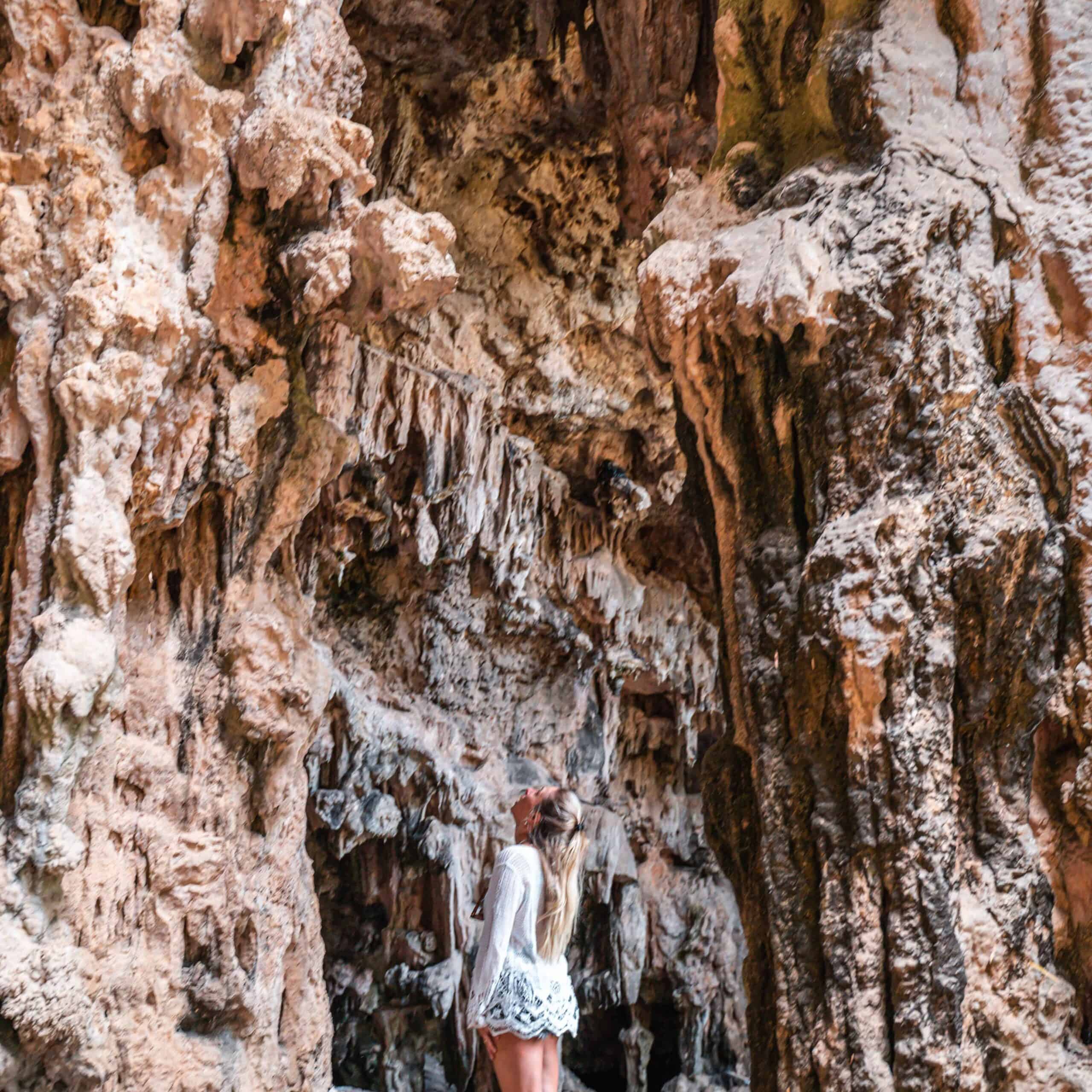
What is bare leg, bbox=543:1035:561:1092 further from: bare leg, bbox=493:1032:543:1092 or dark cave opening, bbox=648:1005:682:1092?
dark cave opening, bbox=648:1005:682:1092

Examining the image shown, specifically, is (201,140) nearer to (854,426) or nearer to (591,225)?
(854,426)

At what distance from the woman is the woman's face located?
2 centimetres

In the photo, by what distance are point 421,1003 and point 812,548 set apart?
5.24m

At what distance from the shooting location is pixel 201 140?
379cm

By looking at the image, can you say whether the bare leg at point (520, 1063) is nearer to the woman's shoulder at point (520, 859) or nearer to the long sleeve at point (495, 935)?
the long sleeve at point (495, 935)

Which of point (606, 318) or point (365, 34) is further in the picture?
point (606, 318)

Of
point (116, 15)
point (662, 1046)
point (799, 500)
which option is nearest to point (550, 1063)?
point (799, 500)

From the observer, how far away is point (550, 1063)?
3.46 metres

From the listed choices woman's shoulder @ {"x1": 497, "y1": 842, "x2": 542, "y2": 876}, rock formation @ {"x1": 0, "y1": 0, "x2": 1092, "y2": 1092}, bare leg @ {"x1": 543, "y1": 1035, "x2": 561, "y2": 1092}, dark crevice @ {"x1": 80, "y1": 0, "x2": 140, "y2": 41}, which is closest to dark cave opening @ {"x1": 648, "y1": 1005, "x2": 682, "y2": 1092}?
rock formation @ {"x1": 0, "y1": 0, "x2": 1092, "y2": 1092}

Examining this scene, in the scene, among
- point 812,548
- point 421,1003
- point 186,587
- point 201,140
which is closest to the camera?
point 812,548

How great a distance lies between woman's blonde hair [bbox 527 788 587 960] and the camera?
351 centimetres

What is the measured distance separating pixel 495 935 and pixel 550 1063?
17.9 inches

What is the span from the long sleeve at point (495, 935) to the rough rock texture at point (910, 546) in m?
0.80

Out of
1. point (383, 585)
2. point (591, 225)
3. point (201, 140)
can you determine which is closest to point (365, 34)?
point (591, 225)
